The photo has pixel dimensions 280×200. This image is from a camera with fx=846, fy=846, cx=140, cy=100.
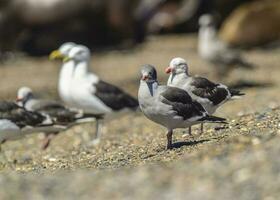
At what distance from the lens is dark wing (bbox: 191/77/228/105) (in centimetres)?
1008

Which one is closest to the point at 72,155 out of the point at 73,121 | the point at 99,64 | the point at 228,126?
the point at 73,121

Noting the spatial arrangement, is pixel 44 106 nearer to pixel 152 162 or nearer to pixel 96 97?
pixel 96 97

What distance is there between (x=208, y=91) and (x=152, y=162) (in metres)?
1.97

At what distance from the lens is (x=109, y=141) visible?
12.4 metres

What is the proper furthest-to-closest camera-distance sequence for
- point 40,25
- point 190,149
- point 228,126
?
point 40,25
point 228,126
point 190,149

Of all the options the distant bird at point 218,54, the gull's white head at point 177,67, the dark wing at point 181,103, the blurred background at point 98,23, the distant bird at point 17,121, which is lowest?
the distant bird at point 17,121

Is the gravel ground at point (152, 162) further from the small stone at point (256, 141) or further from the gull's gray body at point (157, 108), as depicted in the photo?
the gull's gray body at point (157, 108)

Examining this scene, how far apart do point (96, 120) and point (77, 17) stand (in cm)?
1387

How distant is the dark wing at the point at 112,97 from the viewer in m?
12.6

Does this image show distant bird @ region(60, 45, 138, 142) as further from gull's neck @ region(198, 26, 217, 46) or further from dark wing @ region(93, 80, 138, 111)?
gull's neck @ region(198, 26, 217, 46)

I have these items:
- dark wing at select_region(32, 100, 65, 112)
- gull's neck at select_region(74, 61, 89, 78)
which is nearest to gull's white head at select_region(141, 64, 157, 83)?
dark wing at select_region(32, 100, 65, 112)

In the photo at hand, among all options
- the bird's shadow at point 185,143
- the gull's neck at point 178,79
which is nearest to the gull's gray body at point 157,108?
the bird's shadow at point 185,143

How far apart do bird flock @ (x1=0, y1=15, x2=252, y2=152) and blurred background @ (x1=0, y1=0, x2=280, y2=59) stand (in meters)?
11.7

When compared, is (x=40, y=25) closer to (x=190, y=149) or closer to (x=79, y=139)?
(x=79, y=139)
